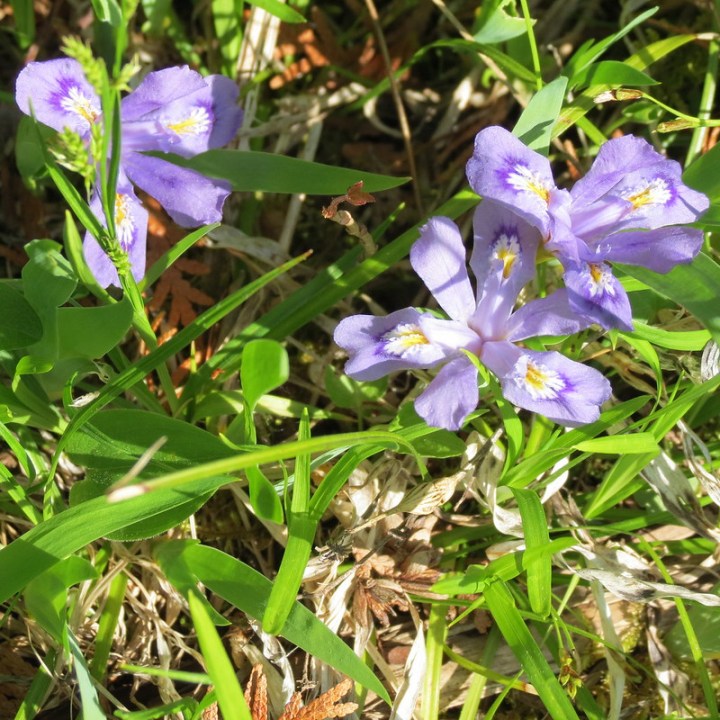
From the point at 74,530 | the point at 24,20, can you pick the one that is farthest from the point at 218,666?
the point at 24,20

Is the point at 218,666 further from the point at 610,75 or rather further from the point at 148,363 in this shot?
the point at 610,75

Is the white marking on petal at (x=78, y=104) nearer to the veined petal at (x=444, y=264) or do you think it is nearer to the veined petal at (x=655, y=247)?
the veined petal at (x=444, y=264)

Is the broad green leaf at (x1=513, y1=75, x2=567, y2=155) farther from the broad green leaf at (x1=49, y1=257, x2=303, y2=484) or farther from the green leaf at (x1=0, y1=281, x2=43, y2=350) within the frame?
the green leaf at (x1=0, y1=281, x2=43, y2=350)

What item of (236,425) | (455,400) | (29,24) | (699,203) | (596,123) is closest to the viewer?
(455,400)

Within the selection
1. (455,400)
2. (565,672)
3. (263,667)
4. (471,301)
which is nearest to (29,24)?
(471,301)

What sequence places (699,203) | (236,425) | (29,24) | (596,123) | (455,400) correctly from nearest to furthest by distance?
(455,400) < (699,203) < (236,425) < (29,24) < (596,123)

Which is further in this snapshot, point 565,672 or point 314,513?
point 565,672

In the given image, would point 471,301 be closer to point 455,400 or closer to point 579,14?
point 455,400

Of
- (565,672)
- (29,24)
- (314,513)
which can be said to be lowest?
(565,672)
